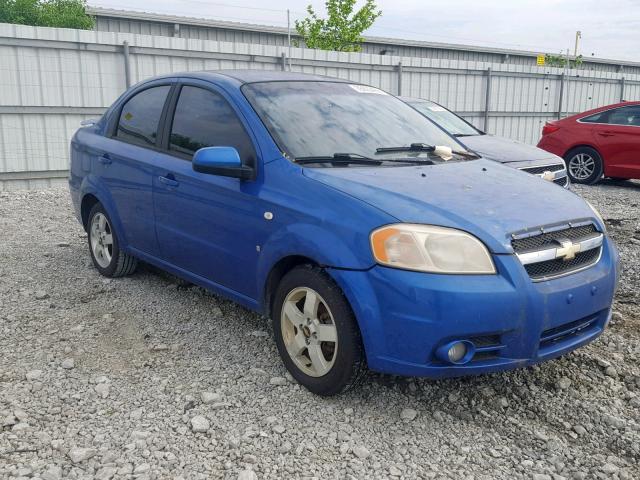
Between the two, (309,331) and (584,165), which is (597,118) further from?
(309,331)

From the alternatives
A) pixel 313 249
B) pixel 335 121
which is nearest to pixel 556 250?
pixel 313 249

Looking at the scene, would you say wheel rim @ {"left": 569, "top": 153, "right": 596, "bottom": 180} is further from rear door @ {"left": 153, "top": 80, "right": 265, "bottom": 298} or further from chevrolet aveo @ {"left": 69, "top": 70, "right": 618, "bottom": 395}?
rear door @ {"left": 153, "top": 80, "right": 265, "bottom": 298}

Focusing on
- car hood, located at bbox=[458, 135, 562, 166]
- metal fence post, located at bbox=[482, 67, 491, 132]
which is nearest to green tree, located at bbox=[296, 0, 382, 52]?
metal fence post, located at bbox=[482, 67, 491, 132]

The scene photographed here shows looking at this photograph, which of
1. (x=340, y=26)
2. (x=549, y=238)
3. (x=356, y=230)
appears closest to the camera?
(x=356, y=230)

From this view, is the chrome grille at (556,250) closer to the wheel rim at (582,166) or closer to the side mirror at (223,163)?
the side mirror at (223,163)

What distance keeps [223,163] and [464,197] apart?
4.21ft

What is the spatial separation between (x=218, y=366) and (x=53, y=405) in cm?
89

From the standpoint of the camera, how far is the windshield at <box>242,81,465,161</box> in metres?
3.62

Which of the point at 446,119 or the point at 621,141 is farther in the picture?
the point at 621,141

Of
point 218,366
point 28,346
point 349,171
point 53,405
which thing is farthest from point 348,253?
point 28,346

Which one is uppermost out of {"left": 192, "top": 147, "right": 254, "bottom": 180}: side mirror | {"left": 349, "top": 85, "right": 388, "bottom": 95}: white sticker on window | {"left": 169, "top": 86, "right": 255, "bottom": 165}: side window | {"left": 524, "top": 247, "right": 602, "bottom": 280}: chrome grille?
{"left": 349, "top": 85, "right": 388, "bottom": 95}: white sticker on window

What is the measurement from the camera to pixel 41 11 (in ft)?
115

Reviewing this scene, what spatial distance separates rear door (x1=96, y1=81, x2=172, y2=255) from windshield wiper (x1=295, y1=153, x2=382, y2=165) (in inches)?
53.8

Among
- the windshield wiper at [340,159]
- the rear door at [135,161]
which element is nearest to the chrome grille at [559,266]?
the windshield wiper at [340,159]
